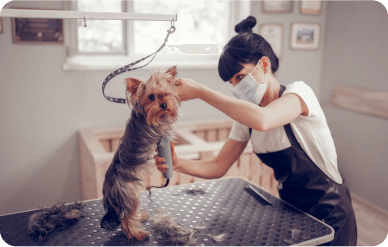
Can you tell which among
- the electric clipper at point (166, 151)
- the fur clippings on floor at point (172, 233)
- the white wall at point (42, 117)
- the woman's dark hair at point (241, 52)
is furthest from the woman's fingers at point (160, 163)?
the white wall at point (42, 117)

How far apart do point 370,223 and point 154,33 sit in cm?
237

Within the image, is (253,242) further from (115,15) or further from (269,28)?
(269,28)

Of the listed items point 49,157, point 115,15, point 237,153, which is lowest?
point 49,157

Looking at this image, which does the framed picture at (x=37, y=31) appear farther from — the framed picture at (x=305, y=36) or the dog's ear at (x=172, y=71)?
the framed picture at (x=305, y=36)

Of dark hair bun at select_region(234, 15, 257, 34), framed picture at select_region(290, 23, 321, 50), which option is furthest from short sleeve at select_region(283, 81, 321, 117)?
framed picture at select_region(290, 23, 321, 50)

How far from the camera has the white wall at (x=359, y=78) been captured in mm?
2832

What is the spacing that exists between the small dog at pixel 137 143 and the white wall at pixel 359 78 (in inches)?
96.1

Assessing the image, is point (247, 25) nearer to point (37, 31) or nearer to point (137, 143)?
point (137, 143)

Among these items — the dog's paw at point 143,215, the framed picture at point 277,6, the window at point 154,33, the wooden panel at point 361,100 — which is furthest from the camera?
the framed picture at point 277,6

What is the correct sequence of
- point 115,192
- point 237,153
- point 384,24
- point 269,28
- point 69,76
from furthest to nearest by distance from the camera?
1. point 269,28
2. point 384,24
3. point 69,76
4. point 237,153
5. point 115,192

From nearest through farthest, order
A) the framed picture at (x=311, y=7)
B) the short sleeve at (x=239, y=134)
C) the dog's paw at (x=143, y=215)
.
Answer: the dog's paw at (x=143, y=215) → the short sleeve at (x=239, y=134) → the framed picture at (x=311, y=7)

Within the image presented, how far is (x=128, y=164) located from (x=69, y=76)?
175 centimetres

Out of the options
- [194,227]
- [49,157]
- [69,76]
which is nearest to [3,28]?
[69,76]

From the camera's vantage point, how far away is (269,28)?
10.3 ft
